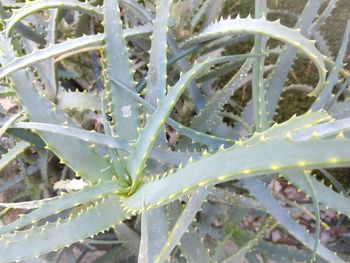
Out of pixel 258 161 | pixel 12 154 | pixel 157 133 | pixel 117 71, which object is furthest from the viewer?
pixel 12 154

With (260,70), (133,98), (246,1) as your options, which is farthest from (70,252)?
(246,1)

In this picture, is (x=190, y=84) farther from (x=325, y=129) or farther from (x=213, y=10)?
(x=325, y=129)

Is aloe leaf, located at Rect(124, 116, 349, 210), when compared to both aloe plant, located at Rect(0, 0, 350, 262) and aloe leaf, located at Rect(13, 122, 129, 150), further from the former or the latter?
aloe leaf, located at Rect(13, 122, 129, 150)

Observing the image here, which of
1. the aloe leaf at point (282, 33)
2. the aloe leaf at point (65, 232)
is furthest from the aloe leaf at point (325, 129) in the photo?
the aloe leaf at point (65, 232)

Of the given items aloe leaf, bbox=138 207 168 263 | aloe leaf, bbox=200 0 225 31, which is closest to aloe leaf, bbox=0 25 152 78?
aloe leaf, bbox=200 0 225 31

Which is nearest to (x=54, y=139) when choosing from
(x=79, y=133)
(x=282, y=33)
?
(x=79, y=133)

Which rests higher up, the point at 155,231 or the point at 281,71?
the point at 281,71
